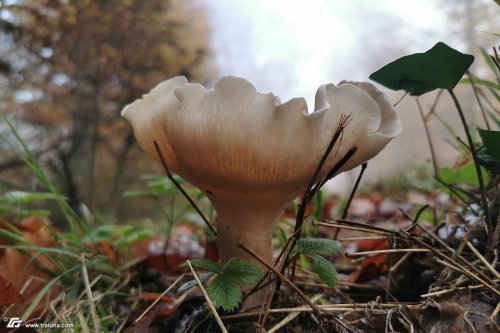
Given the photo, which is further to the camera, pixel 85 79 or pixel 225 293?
pixel 85 79

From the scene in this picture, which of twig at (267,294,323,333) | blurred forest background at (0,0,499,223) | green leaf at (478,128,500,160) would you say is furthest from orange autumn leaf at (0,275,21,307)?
blurred forest background at (0,0,499,223)

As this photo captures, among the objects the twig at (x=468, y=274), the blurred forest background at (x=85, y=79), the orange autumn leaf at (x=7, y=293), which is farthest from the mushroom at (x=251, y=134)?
the blurred forest background at (x=85, y=79)

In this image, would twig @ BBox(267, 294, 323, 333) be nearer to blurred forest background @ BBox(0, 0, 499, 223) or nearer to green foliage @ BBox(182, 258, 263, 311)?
green foliage @ BBox(182, 258, 263, 311)

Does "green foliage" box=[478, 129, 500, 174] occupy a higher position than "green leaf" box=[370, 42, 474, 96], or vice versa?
"green leaf" box=[370, 42, 474, 96]

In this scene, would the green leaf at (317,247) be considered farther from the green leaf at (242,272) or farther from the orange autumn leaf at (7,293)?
the orange autumn leaf at (7,293)

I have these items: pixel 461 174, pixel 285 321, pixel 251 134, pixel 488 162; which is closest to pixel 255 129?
pixel 251 134

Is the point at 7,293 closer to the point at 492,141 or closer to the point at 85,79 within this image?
the point at 492,141
